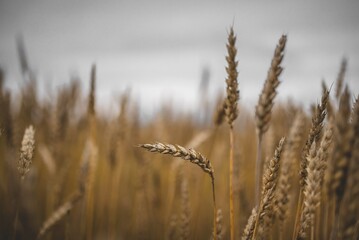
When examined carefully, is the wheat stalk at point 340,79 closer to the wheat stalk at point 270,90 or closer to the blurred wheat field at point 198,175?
the blurred wheat field at point 198,175

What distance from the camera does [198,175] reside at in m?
2.00

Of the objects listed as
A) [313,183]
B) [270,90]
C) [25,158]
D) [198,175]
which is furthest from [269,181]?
[198,175]

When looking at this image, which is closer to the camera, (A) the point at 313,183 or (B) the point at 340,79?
(A) the point at 313,183

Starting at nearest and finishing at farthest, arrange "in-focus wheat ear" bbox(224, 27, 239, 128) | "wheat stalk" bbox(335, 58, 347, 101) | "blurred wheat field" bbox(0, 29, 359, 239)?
"blurred wheat field" bbox(0, 29, 359, 239) → "in-focus wheat ear" bbox(224, 27, 239, 128) → "wheat stalk" bbox(335, 58, 347, 101)

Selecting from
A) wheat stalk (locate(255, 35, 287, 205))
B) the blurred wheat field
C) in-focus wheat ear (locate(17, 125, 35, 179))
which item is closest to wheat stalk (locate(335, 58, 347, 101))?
the blurred wheat field

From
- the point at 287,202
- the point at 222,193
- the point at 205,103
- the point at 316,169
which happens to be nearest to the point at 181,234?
the point at 287,202

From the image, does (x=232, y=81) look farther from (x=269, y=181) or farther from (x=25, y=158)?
(x=25, y=158)

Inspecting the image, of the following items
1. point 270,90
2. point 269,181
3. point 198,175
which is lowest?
point 198,175

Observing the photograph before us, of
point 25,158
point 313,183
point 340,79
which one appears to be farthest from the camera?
point 340,79

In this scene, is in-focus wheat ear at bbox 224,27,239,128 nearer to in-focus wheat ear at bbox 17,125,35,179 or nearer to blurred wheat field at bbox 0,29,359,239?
blurred wheat field at bbox 0,29,359,239

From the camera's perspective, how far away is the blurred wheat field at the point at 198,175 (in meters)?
0.62

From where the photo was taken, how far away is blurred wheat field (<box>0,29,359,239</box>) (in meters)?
0.62

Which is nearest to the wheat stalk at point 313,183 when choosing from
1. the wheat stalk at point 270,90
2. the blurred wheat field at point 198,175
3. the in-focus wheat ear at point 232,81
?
the blurred wheat field at point 198,175

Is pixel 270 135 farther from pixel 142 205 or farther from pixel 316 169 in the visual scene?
pixel 142 205
